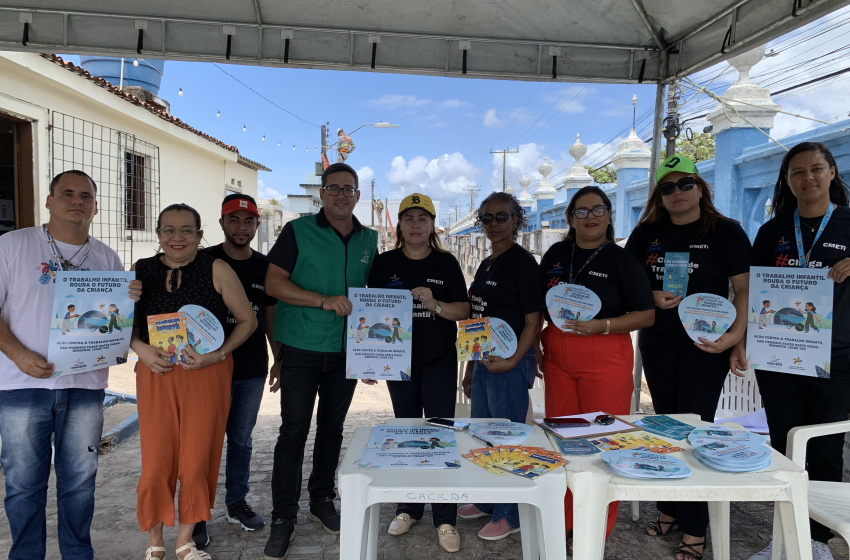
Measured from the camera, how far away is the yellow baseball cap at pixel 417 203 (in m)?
3.10

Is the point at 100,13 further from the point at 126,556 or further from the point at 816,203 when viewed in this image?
the point at 816,203

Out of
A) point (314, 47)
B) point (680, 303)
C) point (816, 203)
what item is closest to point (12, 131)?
point (314, 47)

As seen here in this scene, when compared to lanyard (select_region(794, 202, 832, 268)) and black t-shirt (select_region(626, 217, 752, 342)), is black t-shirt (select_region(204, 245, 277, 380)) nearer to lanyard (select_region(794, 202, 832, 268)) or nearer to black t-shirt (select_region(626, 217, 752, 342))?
black t-shirt (select_region(626, 217, 752, 342))

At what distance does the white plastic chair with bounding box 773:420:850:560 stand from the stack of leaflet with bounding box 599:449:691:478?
0.66 meters

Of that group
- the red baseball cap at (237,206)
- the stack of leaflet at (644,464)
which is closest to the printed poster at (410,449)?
the stack of leaflet at (644,464)

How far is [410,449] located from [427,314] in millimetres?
1106

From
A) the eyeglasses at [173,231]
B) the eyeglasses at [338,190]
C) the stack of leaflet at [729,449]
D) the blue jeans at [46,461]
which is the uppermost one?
the eyeglasses at [338,190]

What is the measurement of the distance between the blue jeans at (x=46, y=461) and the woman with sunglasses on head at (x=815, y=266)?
3.49m

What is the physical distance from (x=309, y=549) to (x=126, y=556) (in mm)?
1032

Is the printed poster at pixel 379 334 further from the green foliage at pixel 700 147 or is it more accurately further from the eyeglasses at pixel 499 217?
the green foliage at pixel 700 147

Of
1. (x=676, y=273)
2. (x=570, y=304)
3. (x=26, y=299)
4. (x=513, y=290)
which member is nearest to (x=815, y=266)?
(x=676, y=273)

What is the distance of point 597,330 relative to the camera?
2.83 meters

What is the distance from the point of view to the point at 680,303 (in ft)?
9.41

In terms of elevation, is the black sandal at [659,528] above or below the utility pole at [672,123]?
below
